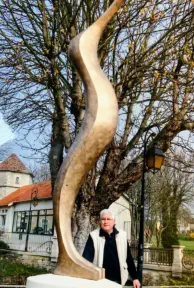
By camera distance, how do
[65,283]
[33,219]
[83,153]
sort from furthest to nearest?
[33,219]
[83,153]
[65,283]

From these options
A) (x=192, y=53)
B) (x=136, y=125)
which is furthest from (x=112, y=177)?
(x=192, y=53)

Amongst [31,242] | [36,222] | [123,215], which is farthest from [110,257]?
[123,215]

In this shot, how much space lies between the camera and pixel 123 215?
29188 millimetres

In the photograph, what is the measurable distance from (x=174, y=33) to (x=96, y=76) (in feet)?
16.7

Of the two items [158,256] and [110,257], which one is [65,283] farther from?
[158,256]

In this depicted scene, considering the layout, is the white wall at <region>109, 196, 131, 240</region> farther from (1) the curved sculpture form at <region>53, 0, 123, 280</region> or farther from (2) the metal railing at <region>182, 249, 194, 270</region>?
(1) the curved sculpture form at <region>53, 0, 123, 280</region>

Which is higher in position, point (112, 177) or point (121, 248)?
point (112, 177)

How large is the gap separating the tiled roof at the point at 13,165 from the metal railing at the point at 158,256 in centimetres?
2630

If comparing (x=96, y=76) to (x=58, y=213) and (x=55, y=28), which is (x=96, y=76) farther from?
(x=55, y=28)

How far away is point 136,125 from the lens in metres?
9.51

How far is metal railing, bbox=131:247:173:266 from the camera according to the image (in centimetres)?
1820

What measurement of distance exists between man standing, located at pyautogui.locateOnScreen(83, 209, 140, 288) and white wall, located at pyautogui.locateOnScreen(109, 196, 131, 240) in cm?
2393

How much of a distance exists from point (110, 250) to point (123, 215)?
26325mm

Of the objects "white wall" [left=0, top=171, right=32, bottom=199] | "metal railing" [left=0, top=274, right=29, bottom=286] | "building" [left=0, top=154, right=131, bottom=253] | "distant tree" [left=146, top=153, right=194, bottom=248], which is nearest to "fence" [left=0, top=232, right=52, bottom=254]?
"building" [left=0, top=154, right=131, bottom=253]
